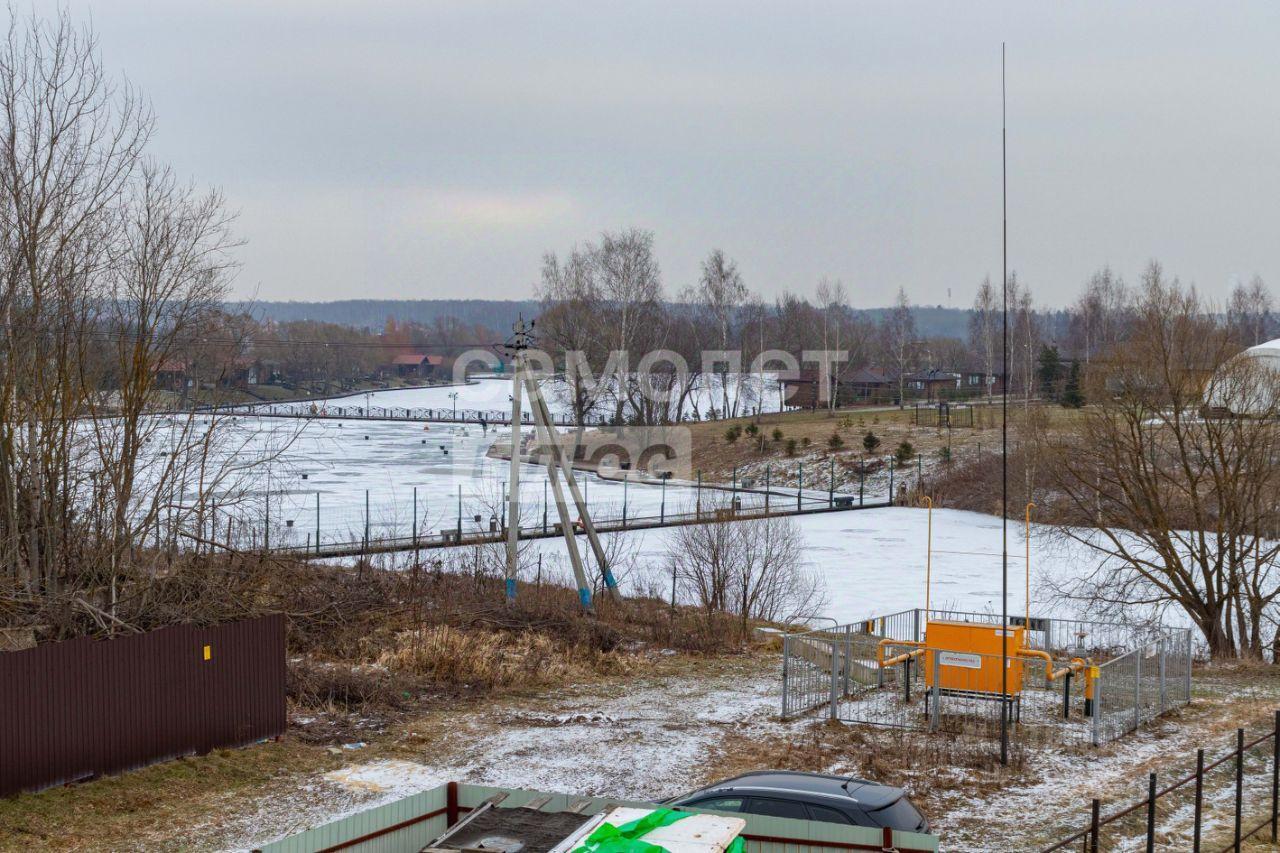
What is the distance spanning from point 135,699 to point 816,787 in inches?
323

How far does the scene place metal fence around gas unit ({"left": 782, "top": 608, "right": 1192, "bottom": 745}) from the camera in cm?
1622

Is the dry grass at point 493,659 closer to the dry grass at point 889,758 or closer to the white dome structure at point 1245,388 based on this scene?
the dry grass at point 889,758

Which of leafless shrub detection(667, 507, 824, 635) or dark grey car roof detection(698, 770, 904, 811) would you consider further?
leafless shrub detection(667, 507, 824, 635)

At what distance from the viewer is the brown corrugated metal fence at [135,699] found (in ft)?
39.4

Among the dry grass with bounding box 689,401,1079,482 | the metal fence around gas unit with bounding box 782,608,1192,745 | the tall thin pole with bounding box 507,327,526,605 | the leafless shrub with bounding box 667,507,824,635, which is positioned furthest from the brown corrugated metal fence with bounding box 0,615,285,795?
the dry grass with bounding box 689,401,1079,482

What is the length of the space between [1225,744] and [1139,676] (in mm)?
1446

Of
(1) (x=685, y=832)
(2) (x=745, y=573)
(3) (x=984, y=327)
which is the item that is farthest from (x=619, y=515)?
(3) (x=984, y=327)

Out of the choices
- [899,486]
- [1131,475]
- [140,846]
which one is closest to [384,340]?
[899,486]

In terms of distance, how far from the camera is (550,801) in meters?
7.69

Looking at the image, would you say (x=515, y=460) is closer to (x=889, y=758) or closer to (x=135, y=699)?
(x=135, y=699)

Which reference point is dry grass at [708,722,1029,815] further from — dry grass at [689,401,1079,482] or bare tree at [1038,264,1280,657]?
dry grass at [689,401,1079,482]

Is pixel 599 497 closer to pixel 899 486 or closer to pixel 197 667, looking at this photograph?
pixel 899 486

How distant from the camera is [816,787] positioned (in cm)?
1016

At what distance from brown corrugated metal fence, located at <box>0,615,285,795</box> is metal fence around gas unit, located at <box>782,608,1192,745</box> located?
7767 millimetres
